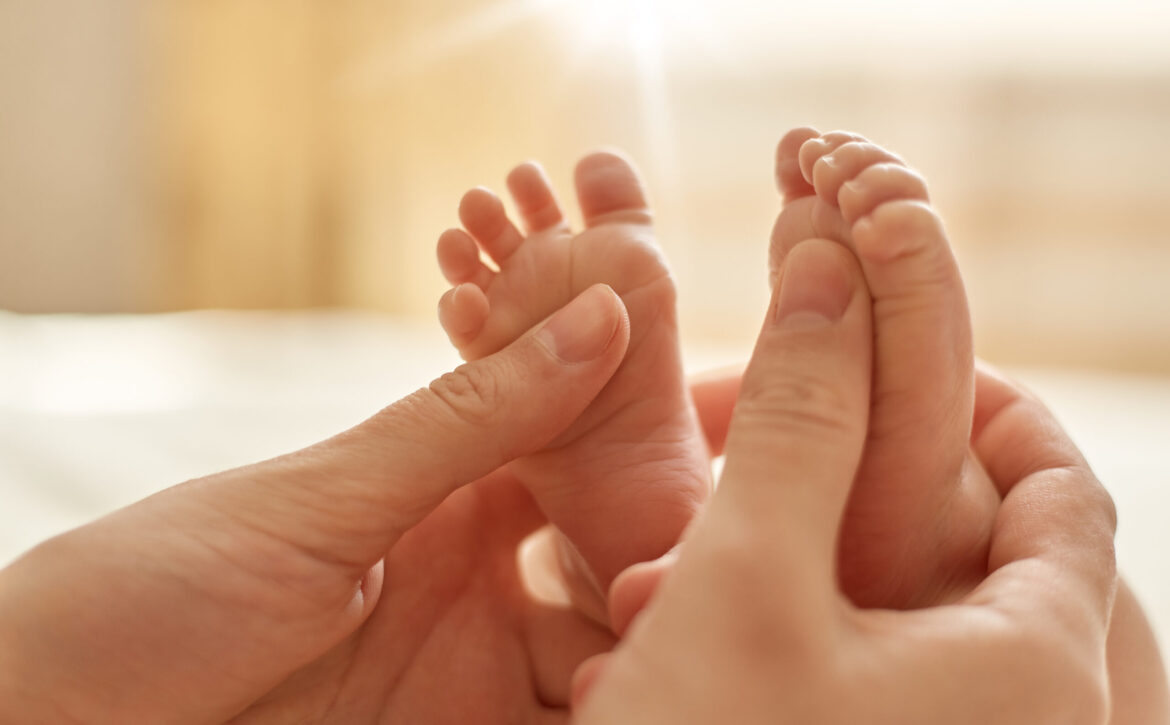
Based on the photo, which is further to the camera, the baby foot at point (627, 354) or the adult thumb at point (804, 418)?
the baby foot at point (627, 354)

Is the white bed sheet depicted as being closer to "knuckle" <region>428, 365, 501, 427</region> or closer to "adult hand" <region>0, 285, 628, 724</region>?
"adult hand" <region>0, 285, 628, 724</region>

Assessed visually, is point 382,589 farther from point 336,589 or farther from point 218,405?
point 218,405

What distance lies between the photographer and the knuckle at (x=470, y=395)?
619 millimetres

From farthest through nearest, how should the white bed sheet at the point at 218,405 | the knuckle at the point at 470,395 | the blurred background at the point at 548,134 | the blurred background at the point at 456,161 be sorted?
1. the blurred background at the point at 548,134
2. the blurred background at the point at 456,161
3. the white bed sheet at the point at 218,405
4. the knuckle at the point at 470,395

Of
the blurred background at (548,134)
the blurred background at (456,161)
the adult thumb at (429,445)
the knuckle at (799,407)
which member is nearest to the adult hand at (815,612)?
the knuckle at (799,407)

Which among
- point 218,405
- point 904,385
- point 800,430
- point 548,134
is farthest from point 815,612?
point 548,134

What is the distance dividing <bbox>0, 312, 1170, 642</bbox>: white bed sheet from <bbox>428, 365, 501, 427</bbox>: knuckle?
1.33ft

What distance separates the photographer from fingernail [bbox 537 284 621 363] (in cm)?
67

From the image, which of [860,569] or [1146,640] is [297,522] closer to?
[860,569]

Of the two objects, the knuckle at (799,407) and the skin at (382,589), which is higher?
the knuckle at (799,407)

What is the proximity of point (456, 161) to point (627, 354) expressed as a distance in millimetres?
1830

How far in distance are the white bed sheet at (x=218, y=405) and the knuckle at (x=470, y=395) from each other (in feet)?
1.33

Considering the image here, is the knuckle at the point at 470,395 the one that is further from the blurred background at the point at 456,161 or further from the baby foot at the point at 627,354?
the blurred background at the point at 456,161

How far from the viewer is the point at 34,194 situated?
2.40 meters
